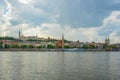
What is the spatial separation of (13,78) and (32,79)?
8.67ft

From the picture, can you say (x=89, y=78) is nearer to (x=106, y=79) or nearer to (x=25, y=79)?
(x=106, y=79)

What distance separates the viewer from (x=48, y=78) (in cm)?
3728

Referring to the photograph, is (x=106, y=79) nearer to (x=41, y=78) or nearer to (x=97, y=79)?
(x=97, y=79)

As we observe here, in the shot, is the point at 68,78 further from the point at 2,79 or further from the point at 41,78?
the point at 2,79

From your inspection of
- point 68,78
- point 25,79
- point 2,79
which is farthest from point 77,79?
point 2,79

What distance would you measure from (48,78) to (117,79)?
28.0ft

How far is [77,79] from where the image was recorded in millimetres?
36562

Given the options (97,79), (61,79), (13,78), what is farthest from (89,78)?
(13,78)

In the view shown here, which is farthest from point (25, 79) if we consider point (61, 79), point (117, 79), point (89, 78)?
point (117, 79)

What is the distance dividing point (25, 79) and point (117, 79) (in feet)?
37.2

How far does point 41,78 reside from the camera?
122ft

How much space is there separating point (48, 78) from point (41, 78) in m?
0.87

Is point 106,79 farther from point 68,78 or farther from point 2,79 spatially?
point 2,79

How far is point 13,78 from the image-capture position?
37469 mm
